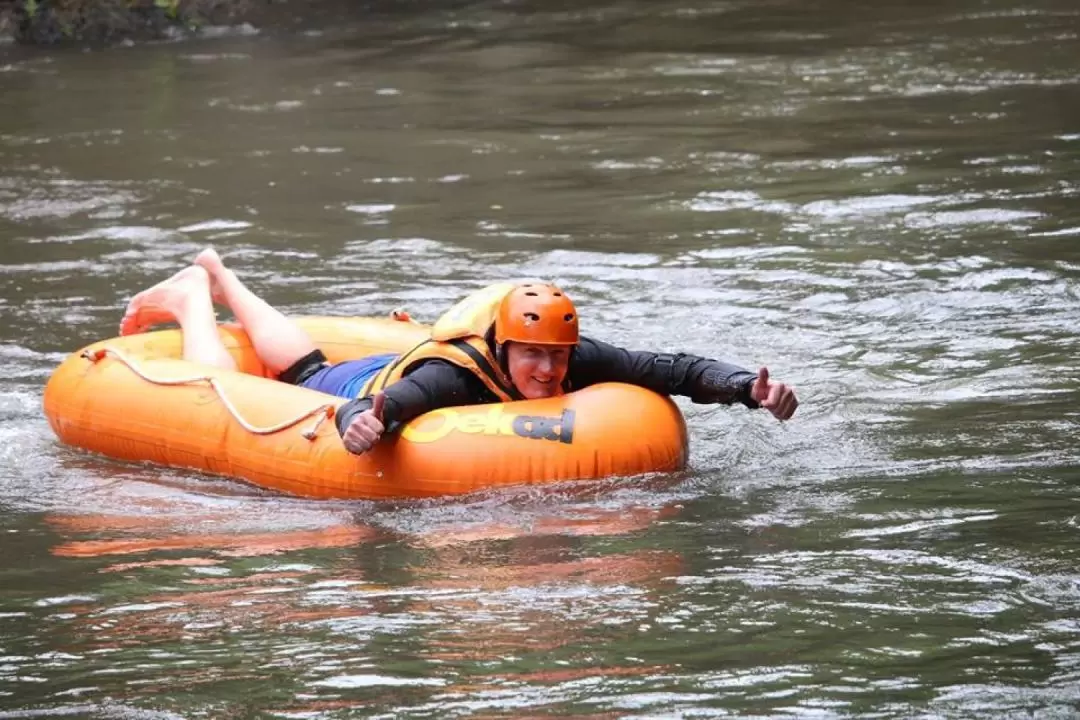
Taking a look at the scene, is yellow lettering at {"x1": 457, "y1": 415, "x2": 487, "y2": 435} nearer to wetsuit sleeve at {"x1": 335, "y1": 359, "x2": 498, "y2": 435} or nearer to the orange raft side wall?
the orange raft side wall

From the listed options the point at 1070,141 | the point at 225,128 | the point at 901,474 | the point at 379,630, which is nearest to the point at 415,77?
the point at 225,128

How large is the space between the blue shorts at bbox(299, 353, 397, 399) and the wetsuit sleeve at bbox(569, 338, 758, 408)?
89 cm

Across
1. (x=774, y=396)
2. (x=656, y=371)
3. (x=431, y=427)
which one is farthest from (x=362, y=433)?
(x=774, y=396)

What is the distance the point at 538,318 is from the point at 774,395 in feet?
2.75

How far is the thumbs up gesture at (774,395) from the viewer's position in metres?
6.17

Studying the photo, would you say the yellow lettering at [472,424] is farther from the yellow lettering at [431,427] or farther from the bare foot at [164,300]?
the bare foot at [164,300]

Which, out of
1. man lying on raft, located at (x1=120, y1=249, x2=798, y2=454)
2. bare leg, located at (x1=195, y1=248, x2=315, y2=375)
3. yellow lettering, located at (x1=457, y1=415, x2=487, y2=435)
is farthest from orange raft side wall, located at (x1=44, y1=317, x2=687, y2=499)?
bare leg, located at (x1=195, y1=248, x2=315, y2=375)

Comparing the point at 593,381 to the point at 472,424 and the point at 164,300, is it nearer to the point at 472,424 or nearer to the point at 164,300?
the point at 472,424

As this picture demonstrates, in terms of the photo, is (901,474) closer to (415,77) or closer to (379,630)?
(379,630)

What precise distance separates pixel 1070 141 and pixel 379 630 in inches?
339

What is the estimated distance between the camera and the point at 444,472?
629cm

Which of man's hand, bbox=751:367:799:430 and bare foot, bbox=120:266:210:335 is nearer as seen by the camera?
man's hand, bbox=751:367:799:430

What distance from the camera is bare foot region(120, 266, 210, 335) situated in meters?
7.83

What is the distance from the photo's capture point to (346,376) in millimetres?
7293
